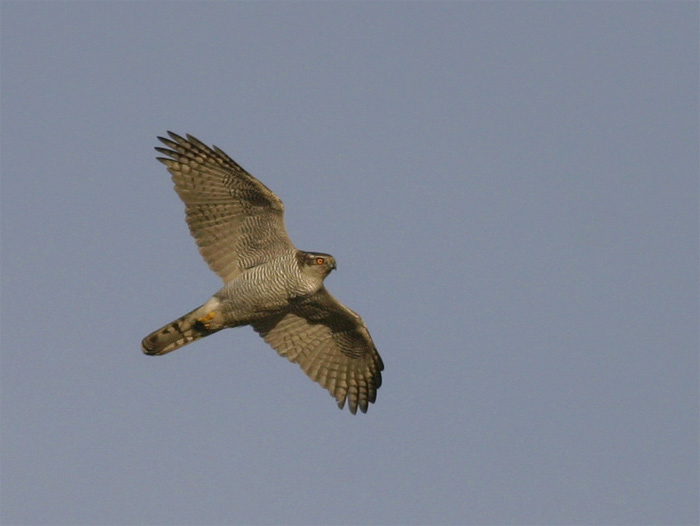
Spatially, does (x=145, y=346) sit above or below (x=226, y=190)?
below

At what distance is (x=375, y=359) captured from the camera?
63.1 feet

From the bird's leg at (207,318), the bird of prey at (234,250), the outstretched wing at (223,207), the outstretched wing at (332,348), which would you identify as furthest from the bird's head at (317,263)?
the bird's leg at (207,318)

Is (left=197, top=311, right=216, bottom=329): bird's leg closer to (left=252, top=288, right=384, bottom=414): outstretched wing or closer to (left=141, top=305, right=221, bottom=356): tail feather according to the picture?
(left=141, top=305, right=221, bottom=356): tail feather

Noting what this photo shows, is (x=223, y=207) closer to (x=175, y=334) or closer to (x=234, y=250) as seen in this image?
(x=234, y=250)

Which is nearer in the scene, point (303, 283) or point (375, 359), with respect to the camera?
point (303, 283)

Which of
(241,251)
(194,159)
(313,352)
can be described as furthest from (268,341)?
(194,159)

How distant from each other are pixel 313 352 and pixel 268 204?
3.03 m

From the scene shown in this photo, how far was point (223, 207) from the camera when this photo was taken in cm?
1753

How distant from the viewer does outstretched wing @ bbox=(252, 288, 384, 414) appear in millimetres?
18766

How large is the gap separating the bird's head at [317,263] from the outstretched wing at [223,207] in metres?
0.33

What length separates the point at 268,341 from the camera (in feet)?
62.8

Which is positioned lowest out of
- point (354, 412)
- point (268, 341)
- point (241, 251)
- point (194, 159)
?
point (354, 412)

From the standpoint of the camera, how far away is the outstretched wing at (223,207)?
681 inches

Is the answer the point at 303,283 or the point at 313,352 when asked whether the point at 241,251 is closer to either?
the point at 303,283
